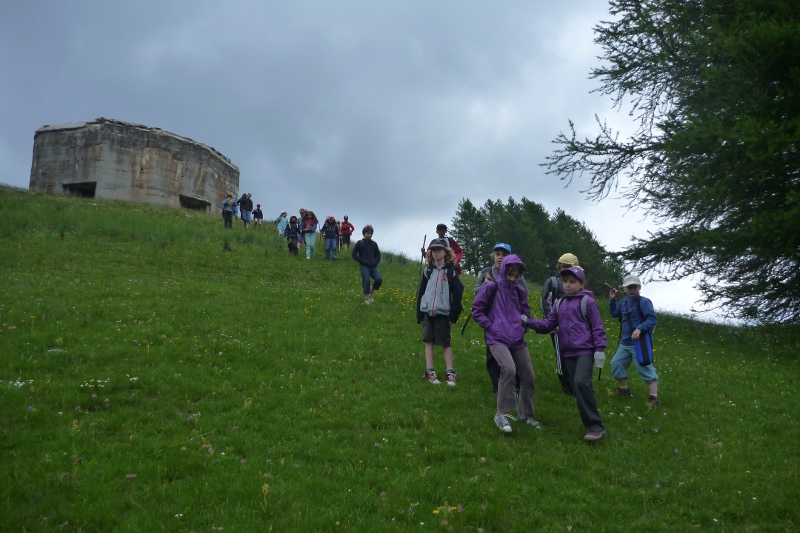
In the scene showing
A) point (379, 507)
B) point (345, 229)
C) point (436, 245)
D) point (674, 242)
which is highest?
point (345, 229)

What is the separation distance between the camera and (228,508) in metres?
5.12

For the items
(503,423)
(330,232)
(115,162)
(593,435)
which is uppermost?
(115,162)

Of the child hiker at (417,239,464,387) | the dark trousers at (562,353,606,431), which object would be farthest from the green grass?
the child hiker at (417,239,464,387)

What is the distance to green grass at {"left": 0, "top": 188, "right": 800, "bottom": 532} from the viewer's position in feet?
17.1

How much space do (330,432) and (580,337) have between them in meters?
3.33

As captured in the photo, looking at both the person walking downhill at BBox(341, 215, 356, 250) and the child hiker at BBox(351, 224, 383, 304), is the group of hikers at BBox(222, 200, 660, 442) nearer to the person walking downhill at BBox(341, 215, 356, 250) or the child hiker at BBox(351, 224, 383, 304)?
the child hiker at BBox(351, 224, 383, 304)

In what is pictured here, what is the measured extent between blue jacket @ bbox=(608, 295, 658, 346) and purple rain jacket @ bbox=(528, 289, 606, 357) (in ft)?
6.08

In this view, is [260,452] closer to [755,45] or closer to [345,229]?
[755,45]

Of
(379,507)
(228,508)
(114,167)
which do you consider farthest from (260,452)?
(114,167)

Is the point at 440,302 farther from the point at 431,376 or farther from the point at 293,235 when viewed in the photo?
the point at 293,235

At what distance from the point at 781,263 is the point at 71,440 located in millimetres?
Result: 16786

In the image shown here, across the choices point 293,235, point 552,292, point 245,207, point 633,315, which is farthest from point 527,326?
point 245,207

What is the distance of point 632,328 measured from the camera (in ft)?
29.8

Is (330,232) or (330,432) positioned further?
(330,232)
